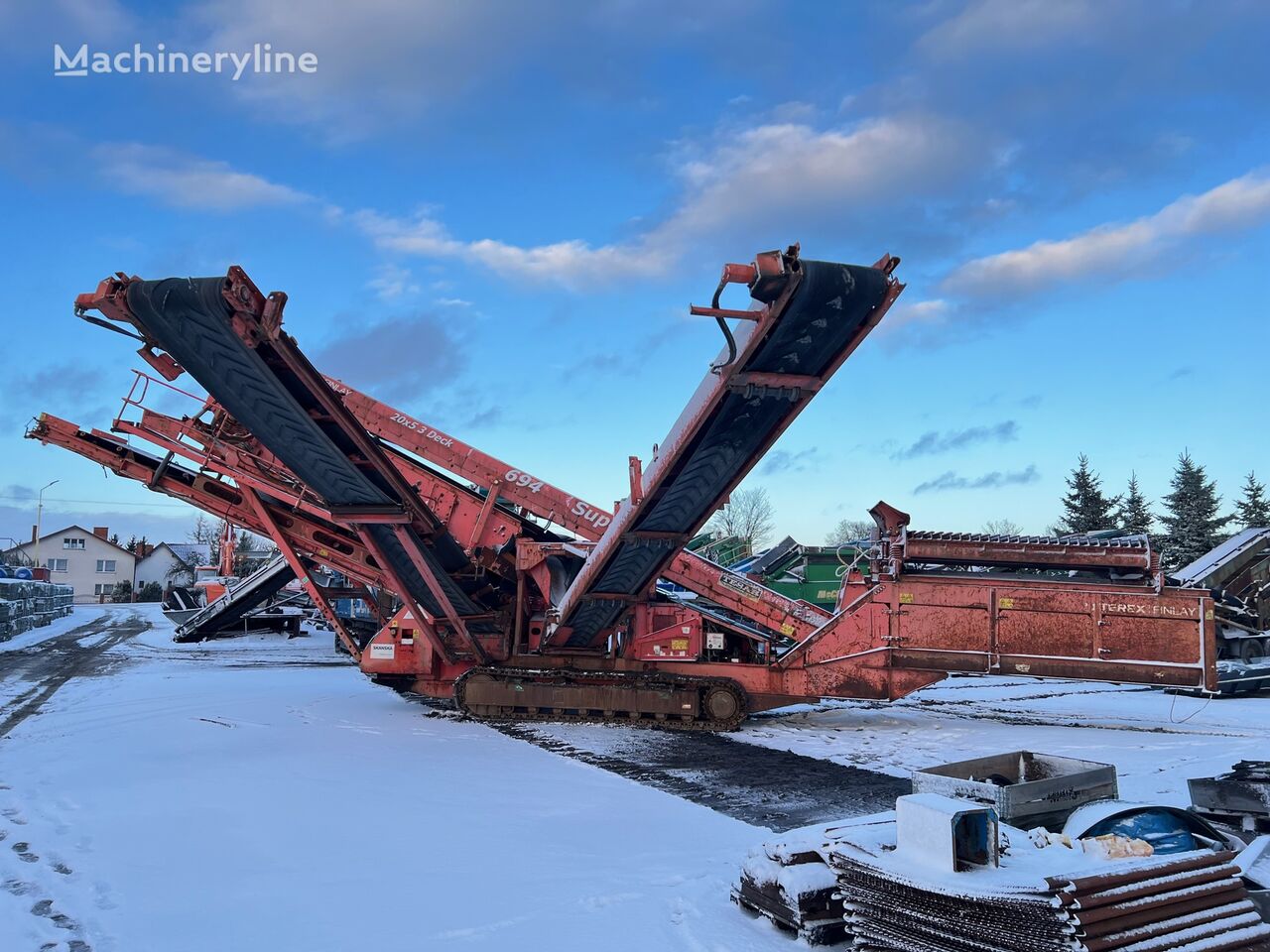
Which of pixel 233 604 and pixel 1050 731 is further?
pixel 233 604

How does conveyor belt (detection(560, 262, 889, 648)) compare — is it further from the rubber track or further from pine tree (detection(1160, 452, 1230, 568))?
pine tree (detection(1160, 452, 1230, 568))

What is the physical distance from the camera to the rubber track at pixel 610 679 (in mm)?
11031

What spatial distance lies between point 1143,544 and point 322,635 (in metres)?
26.2

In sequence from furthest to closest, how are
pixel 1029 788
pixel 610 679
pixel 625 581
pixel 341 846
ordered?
1. pixel 610 679
2. pixel 625 581
3. pixel 341 846
4. pixel 1029 788

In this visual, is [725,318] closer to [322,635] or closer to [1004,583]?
[1004,583]

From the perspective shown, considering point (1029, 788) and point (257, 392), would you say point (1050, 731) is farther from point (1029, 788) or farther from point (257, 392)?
point (257, 392)

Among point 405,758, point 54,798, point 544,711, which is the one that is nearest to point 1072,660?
point 544,711

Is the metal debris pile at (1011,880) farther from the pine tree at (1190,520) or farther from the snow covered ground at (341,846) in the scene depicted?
the pine tree at (1190,520)

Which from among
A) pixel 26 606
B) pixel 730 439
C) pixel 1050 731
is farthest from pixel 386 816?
pixel 26 606

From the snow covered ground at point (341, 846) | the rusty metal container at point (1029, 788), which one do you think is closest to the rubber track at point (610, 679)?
the snow covered ground at point (341, 846)

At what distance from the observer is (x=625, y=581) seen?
1032cm

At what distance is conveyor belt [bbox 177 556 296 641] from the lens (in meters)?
22.7

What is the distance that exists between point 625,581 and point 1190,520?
30682 mm

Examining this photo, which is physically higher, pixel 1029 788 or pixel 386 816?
pixel 1029 788
